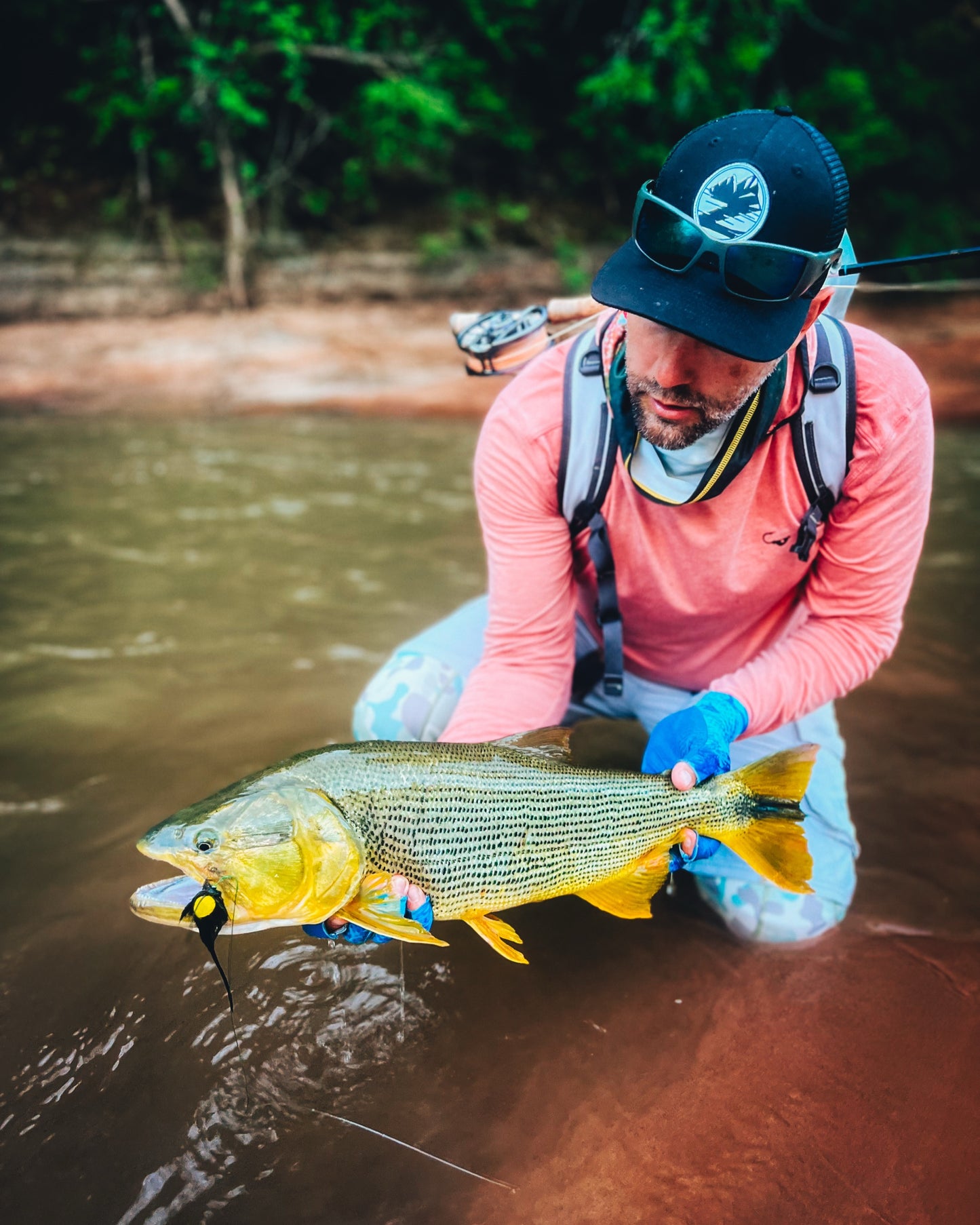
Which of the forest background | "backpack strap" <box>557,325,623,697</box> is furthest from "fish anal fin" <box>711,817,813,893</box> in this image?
the forest background

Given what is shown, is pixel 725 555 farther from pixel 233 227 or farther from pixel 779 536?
pixel 233 227

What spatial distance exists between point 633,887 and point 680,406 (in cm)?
125

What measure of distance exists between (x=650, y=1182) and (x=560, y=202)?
16.7m

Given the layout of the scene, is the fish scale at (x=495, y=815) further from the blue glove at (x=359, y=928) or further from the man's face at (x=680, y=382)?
the man's face at (x=680, y=382)

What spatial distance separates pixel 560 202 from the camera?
15.9m

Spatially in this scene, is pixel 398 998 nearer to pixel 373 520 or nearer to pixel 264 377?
pixel 373 520

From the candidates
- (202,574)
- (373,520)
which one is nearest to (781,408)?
(202,574)

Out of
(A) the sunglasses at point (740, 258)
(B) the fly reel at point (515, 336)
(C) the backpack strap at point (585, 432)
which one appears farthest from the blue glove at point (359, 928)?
(B) the fly reel at point (515, 336)

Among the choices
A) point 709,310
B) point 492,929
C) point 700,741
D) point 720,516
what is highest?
point 709,310

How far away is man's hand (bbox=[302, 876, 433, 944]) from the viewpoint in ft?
6.19

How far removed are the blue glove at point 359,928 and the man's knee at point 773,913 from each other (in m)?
1.16

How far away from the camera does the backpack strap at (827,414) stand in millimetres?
2303

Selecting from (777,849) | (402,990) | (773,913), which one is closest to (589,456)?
(777,849)

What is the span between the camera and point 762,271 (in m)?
1.90
